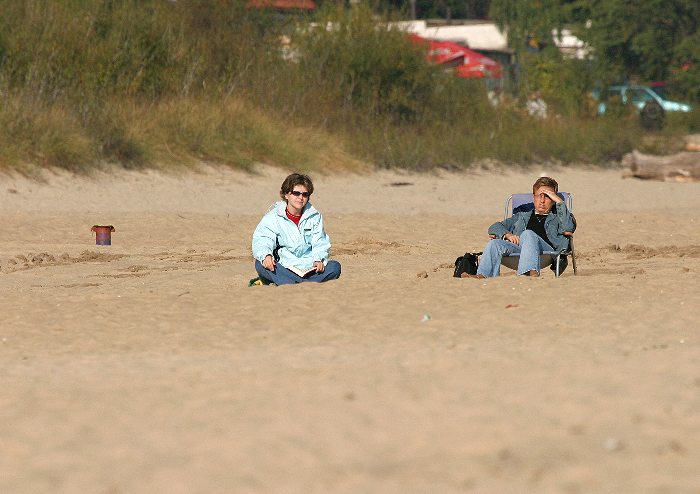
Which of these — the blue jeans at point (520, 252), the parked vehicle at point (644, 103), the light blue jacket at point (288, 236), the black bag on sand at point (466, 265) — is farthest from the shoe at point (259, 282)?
the parked vehicle at point (644, 103)

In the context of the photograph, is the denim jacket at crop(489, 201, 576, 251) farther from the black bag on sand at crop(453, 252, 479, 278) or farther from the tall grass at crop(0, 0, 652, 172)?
the tall grass at crop(0, 0, 652, 172)

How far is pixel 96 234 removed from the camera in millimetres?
15016

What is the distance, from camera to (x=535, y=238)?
11023 mm

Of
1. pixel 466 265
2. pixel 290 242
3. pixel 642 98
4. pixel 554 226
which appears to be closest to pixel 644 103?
pixel 642 98

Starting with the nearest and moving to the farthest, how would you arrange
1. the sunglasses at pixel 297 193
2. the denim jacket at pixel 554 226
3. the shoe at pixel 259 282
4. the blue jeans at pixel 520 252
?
the sunglasses at pixel 297 193, the shoe at pixel 259 282, the blue jeans at pixel 520 252, the denim jacket at pixel 554 226

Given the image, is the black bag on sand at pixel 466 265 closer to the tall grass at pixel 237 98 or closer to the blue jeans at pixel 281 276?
the blue jeans at pixel 281 276

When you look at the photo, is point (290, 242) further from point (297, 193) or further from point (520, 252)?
point (520, 252)

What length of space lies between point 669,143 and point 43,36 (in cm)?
1243

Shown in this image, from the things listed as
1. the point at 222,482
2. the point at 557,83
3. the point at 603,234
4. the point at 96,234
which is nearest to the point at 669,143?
the point at 557,83

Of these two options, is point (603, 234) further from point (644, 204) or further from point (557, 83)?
point (557, 83)

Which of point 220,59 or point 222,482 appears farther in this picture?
point 220,59

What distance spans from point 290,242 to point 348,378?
379cm

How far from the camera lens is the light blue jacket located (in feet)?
34.4

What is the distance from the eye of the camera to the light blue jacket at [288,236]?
1050cm
